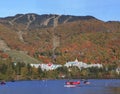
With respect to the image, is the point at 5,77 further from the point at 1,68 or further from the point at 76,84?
the point at 76,84

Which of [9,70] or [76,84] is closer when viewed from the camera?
[76,84]

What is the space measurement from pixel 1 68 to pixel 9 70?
4.34 meters

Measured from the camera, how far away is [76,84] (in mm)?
136375

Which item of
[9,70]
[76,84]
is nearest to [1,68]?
[9,70]

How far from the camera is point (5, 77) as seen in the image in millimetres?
197375

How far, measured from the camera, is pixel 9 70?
653ft

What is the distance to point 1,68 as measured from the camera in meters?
198

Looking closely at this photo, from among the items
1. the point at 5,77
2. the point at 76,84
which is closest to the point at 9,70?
the point at 5,77

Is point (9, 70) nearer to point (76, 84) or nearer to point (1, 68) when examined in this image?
point (1, 68)

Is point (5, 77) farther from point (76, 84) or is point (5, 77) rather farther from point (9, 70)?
point (76, 84)

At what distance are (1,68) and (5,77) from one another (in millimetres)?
5108

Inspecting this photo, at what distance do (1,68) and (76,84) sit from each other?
2806 inches

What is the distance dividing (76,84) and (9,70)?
7055 centimetres

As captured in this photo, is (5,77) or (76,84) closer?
(76,84)
